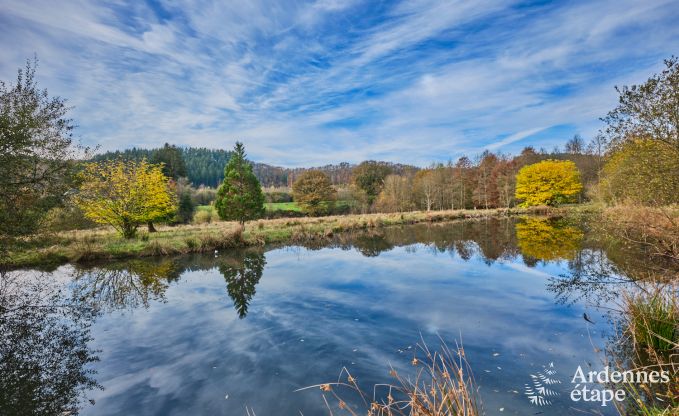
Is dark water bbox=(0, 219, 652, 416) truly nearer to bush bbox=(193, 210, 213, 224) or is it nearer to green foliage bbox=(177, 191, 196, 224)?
bush bbox=(193, 210, 213, 224)

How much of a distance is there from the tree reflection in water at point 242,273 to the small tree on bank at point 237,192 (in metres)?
11.9

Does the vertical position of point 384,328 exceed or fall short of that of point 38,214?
it falls short

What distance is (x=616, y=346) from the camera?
20.3 ft

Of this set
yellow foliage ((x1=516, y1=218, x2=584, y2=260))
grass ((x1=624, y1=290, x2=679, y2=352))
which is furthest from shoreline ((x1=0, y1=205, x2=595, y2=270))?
grass ((x1=624, y1=290, x2=679, y2=352))

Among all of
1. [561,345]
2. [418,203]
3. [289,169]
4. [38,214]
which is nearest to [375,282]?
[561,345]

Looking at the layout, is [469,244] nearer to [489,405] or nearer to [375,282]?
[375,282]

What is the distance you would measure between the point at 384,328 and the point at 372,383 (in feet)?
7.88

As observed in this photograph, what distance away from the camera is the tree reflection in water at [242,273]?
10.5 metres

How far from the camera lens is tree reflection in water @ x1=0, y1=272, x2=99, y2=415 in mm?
5230

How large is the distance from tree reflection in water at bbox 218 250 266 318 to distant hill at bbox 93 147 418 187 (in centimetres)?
7053

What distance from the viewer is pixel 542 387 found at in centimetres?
520

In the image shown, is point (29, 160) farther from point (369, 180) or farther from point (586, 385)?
point (369, 180)

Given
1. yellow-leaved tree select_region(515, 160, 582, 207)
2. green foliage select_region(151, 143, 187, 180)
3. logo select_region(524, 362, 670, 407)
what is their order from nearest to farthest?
logo select_region(524, 362, 670, 407) < yellow-leaved tree select_region(515, 160, 582, 207) < green foliage select_region(151, 143, 187, 180)

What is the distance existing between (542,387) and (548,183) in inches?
2119
